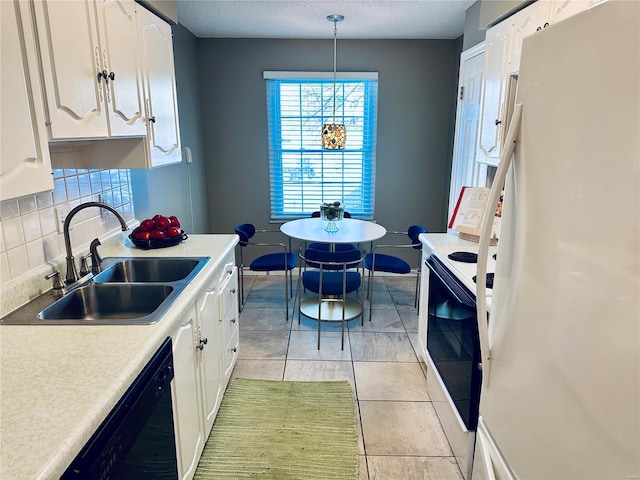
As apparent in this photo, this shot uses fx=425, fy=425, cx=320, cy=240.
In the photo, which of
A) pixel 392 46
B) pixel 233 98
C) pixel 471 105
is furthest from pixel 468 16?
pixel 233 98

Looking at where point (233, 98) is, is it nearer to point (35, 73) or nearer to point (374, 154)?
point (374, 154)

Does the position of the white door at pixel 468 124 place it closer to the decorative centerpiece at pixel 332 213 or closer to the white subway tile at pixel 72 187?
the decorative centerpiece at pixel 332 213

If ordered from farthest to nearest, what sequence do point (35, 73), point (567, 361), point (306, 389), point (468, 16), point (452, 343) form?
point (468, 16) → point (306, 389) → point (452, 343) → point (35, 73) → point (567, 361)

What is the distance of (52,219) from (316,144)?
3067mm

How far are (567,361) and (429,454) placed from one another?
1.51 meters

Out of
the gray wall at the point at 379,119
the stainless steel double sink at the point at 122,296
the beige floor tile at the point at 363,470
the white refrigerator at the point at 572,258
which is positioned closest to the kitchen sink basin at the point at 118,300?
the stainless steel double sink at the point at 122,296

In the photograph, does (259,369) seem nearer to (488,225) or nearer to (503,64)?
(488,225)

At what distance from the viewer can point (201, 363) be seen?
188 cm

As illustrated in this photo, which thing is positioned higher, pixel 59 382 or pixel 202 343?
pixel 59 382

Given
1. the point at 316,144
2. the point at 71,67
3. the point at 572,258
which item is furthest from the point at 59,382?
the point at 316,144

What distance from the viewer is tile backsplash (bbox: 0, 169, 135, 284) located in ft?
5.14

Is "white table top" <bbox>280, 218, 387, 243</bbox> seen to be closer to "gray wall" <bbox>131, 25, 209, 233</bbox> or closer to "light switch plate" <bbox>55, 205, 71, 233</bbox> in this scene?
"gray wall" <bbox>131, 25, 209, 233</bbox>

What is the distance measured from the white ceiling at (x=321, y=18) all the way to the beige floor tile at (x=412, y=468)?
2966mm

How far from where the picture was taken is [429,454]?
2084 mm
